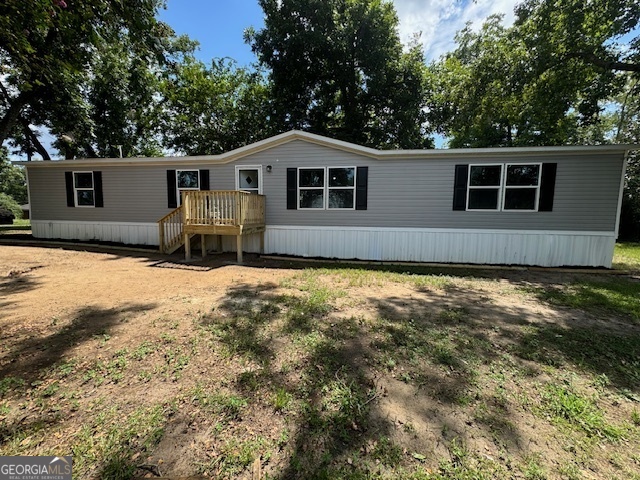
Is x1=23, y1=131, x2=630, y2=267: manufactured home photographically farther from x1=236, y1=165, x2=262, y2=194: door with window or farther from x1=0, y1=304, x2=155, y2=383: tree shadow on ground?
x1=0, y1=304, x2=155, y2=383: tree shadow on ground

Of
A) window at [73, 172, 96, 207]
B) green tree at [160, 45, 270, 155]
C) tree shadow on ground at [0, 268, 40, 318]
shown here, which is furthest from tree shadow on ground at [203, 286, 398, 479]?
green tree at [160, 45, 270, 155]

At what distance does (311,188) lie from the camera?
879 cm

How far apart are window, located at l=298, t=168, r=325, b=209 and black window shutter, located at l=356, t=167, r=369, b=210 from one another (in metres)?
1.08

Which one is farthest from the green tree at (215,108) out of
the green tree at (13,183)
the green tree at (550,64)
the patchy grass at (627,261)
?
the green tree at (13,183)

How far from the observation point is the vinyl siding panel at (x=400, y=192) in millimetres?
7473

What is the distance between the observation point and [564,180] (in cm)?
754

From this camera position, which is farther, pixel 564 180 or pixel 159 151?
pixel 159 151

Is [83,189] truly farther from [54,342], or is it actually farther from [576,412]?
[576,412]

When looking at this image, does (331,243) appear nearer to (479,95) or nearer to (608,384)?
(608,384)

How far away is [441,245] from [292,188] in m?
4.78

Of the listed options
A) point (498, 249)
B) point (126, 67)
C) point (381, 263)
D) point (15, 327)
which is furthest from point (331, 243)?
point (126, 67)

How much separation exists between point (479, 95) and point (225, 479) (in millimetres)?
13557

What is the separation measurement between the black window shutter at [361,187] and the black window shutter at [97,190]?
30.3ft

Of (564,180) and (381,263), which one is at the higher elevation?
(564,180)
